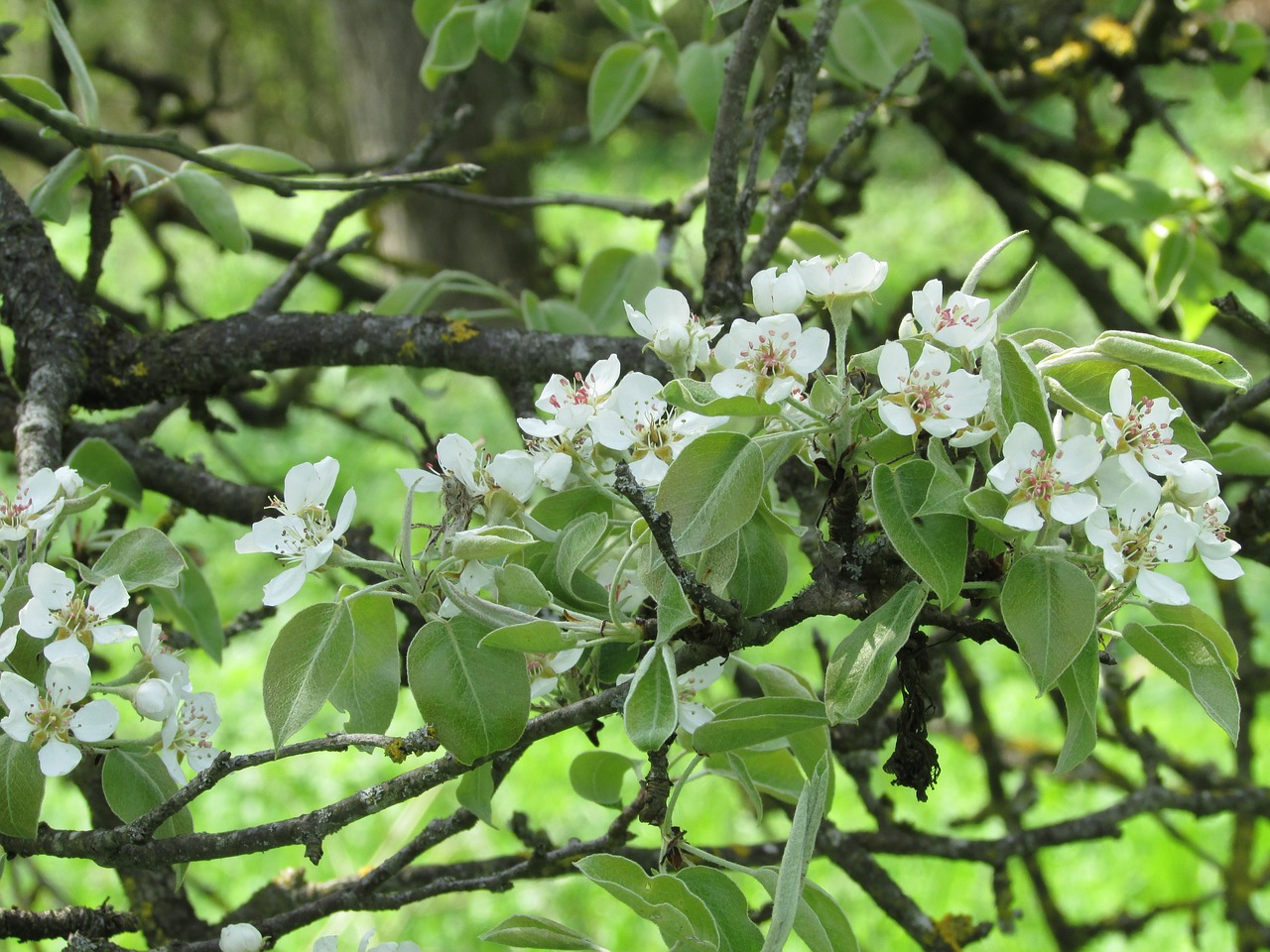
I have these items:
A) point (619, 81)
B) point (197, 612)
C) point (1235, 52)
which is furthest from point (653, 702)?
point (1235, 52)

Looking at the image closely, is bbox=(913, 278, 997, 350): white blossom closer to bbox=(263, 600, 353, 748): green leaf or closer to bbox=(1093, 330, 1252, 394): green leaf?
bbox=(1093, 330, 1252, 394): green leaf

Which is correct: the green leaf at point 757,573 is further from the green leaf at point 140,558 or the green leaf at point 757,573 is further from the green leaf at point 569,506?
the green leaf at point 140,558

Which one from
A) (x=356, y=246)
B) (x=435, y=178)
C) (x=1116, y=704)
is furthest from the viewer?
(x=1116, y=704)

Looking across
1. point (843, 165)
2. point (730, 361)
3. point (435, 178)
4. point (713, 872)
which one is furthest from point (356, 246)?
point (843, 165)

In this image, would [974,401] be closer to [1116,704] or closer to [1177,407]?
[1177,407]

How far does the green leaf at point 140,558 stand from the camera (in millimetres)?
947

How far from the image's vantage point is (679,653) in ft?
2.79

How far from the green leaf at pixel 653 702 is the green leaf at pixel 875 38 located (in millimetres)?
1095

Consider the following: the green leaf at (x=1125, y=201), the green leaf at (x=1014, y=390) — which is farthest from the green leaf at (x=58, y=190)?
the green leaf at (x=1125, y=201)

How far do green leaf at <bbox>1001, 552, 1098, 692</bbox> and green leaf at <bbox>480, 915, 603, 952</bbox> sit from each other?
36cm

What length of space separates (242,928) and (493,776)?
9.2 inches

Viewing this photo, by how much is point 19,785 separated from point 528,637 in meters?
0.43

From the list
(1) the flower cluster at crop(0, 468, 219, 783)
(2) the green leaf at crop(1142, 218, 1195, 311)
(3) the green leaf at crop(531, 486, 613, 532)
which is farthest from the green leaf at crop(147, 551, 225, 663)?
(2) the green leaf at crop(1142, 218, 1195, 311)

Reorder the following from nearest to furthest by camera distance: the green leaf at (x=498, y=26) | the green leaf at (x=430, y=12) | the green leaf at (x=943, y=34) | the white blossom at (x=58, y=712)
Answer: the white blossom at (x=58, y=712), the green leaf at (x=498, y=26), the green leaf at (x=430, y=12), the green leaf at (x=943, y=34)
